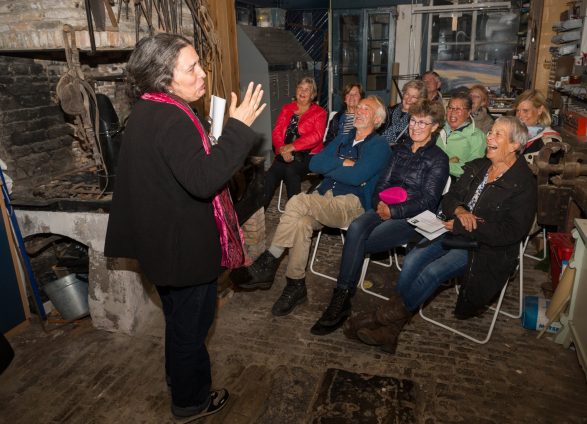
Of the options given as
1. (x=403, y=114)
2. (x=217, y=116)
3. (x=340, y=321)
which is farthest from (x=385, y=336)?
(x=403, y=114)

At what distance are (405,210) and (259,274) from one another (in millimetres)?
1168

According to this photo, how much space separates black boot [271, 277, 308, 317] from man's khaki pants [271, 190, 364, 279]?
6cm

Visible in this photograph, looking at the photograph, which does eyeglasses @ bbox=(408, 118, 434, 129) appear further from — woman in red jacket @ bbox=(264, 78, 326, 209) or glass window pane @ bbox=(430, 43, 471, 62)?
glass window pane @ bbox=(430, 43, 471, 62)

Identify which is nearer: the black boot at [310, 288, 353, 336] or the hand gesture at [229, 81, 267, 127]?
the hand gesture at [229, 81, 267, 127]

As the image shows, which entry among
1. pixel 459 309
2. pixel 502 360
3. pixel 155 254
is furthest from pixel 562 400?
pixel 155 254

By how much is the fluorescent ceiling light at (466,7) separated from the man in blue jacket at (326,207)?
244 inches

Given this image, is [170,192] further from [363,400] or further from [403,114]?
[403,114]

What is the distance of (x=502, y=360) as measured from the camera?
273 cm

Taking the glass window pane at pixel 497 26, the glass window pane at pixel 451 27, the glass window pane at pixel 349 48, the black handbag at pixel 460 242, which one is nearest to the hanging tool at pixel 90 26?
the black handbag at pixel 460 242

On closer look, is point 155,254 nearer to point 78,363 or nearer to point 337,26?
point 78,363

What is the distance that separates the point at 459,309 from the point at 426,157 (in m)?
1.07

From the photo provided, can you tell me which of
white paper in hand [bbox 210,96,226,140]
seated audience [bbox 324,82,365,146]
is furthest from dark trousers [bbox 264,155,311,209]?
white paper in hand [bbox 210,96,226,140]

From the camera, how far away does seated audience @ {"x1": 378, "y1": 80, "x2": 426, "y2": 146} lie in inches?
163

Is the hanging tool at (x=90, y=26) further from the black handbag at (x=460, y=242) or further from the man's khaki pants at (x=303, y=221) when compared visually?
the black handbag at (x=460, y=242)
